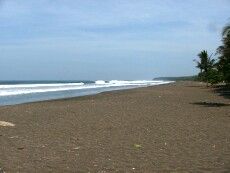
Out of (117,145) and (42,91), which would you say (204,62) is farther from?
(117,145)

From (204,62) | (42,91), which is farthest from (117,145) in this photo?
(204,62)

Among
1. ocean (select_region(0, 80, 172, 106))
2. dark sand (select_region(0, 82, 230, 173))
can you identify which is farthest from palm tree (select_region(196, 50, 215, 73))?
dark sand (select_region(0, 82, 230, 173))

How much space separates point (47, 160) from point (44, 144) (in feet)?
6.18

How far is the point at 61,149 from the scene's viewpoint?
362 inches

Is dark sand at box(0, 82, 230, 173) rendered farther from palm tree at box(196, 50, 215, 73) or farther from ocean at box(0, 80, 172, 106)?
palm tree at box(196, 50, 215, 73)

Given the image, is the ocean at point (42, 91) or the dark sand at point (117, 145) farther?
the ocean at point (42, 91)

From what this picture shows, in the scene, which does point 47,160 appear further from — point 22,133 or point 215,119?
point 215,119

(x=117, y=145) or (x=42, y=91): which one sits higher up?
(x=42, y=91)

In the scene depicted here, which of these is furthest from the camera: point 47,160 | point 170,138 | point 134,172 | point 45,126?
point 45,126

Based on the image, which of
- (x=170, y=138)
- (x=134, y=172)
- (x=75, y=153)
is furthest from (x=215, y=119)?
(x=134, y=172)

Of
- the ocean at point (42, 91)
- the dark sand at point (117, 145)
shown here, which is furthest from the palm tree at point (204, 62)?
the dark sand at point (117, 145)

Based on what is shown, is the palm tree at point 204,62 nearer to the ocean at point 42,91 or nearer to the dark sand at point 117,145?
the ocean at point 42,91

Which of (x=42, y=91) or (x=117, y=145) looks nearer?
(x=117, y=145)

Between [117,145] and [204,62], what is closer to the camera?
[117,145]
